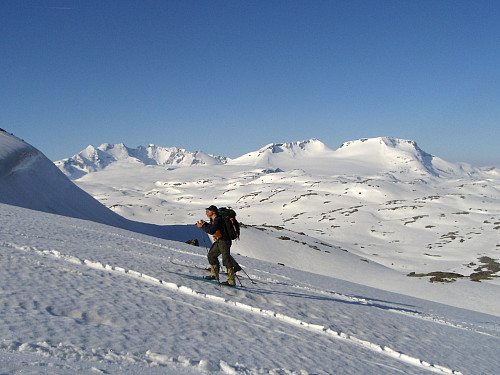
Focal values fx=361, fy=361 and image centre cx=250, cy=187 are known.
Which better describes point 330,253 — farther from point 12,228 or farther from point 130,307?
point 130,307

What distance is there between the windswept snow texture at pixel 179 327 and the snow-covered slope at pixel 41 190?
21918mm

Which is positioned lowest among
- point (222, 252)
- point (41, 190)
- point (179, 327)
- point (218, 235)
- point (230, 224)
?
point (179, 327)

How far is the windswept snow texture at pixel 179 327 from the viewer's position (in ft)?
17.1

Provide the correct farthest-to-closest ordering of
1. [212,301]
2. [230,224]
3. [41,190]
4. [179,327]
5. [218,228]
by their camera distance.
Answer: [41,190] < [230,224] < [218,228] < [212,301] < [179,327]

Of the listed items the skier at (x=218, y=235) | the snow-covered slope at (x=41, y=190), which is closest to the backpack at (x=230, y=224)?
the skier at (x=218, y=235)

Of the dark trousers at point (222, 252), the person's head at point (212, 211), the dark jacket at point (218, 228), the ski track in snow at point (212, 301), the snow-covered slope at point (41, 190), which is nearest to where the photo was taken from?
the ski track in snow at point (212, 301)

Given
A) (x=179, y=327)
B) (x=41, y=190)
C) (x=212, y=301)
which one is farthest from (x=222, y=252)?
(x=41, y=190)

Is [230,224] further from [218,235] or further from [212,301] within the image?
[212,301]

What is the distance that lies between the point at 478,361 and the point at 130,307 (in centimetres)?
843

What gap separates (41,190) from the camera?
115 ft

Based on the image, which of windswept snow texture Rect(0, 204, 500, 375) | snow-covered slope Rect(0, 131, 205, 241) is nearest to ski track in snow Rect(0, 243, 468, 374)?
windswept snow texture Rect(0, 204, 500, 375)

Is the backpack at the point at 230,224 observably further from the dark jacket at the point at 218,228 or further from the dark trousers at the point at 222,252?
the dark trousers at the point at 222,252

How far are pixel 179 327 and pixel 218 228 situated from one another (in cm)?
381

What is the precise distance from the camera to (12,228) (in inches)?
546
